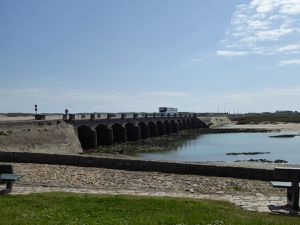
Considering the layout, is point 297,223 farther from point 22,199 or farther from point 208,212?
Result: point 22,199

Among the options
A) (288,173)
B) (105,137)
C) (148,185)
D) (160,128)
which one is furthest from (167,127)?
(288,173)

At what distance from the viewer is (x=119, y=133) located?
59031mm

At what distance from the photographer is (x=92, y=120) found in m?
46.9

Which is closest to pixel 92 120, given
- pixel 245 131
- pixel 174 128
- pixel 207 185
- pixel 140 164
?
pixel 140 164

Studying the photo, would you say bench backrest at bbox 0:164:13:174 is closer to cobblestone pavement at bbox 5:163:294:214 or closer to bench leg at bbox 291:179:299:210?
cobblestone pavement at bbox 5:163:294:214

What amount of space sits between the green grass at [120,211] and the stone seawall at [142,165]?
19.4 feet

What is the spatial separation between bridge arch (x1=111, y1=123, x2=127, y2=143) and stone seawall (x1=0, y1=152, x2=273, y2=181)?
36528 mm

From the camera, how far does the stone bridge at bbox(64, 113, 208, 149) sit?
46500mm

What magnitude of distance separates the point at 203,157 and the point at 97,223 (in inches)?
1399

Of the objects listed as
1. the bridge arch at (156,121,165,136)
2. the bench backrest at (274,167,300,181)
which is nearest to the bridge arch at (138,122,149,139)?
the bridge arch at (156,121,165,136)

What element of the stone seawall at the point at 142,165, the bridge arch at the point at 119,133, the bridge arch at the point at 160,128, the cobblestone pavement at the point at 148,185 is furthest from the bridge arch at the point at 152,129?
the cobblestone pavement at the point at 148,185

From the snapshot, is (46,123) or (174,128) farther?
(174,128)

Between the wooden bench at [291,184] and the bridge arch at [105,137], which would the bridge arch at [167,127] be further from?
the wooden bench at [291,184]

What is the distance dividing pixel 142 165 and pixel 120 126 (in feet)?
132
